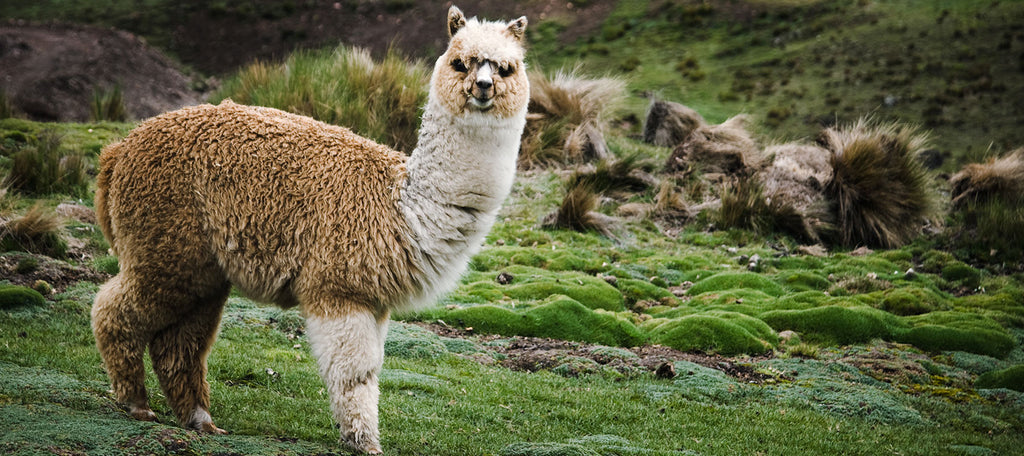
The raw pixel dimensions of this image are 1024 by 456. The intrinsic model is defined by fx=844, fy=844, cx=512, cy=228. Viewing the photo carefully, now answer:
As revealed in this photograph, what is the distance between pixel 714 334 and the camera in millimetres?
8797

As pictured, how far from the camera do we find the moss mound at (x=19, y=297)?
670cm

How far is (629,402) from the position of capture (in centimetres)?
682

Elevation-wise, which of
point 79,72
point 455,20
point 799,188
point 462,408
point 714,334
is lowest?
point 79,72

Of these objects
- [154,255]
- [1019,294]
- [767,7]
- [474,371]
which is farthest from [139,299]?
[767,7]

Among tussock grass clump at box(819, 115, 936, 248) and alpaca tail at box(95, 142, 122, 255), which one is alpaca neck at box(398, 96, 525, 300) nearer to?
alpaca tail at box(95, 142, 122, 255)

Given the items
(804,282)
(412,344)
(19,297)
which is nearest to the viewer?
(19,297)

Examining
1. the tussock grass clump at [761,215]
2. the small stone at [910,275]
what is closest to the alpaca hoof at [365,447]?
the small stone at [910,275]

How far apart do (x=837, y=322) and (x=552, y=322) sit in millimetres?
3192

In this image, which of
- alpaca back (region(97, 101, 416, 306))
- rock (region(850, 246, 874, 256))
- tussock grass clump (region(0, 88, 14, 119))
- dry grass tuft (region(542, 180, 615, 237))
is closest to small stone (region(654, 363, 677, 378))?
alpaca back (region(97, 101, 416, 306))

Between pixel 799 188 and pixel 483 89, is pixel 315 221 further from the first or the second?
pixel 799 188

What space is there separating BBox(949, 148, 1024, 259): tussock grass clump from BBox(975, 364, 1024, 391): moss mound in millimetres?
4897

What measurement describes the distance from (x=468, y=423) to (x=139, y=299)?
2.34 meters

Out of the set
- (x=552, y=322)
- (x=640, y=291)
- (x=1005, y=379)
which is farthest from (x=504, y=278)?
(x=1005, y=379)

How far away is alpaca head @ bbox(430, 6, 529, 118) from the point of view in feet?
14.7
